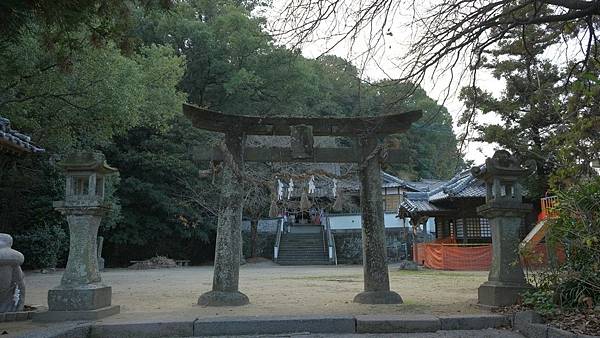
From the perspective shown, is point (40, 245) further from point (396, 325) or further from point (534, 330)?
point (534, 330)

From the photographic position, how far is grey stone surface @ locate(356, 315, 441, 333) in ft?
21.4

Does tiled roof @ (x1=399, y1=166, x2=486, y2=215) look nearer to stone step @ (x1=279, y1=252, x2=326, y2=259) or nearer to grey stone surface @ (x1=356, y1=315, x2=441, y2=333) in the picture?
stone step @ (x1=279, y1=252, x2=326, y2=259)

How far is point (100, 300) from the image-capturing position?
7461 millimetres

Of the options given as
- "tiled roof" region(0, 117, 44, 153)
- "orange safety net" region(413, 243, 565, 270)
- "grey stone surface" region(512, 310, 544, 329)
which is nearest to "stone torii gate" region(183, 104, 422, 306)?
"grey stone surface" region(512, 310, 544, 329)

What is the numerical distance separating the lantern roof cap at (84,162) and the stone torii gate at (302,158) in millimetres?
1800

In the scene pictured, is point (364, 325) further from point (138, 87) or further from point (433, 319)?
point (138, 87)

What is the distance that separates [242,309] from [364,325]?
7.49 feet

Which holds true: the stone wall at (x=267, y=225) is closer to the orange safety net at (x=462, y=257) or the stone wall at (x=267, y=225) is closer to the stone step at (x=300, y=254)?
the stone step at (x=300, y=254)

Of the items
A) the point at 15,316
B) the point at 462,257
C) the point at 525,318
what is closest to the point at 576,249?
the point at 525,318

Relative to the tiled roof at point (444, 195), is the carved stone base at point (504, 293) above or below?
below

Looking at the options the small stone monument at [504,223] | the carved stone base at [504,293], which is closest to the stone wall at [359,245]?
the small stone monument at [504,223]

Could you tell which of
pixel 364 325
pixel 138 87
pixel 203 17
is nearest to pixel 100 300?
pixel 364 325

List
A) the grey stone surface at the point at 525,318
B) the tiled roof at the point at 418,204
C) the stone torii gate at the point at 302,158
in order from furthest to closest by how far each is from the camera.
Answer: the tiled roof at the point at 418,204, the stone torii gate at the point at 302,158, the grey stone surface at the point at 525,318

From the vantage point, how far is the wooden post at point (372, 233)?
863 cm
